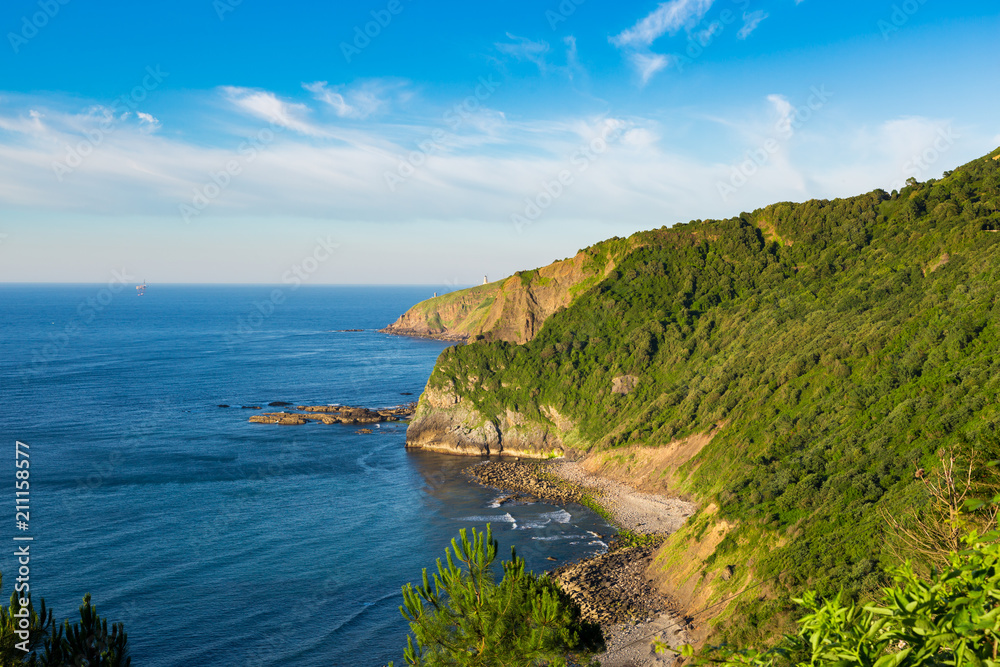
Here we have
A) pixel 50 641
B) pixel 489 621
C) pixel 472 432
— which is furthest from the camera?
pixel 472 432

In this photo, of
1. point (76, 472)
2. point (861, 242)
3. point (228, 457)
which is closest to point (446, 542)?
point (228, 457)

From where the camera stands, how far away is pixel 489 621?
68.4 ft

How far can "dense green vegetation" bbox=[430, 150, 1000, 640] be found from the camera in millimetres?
38719

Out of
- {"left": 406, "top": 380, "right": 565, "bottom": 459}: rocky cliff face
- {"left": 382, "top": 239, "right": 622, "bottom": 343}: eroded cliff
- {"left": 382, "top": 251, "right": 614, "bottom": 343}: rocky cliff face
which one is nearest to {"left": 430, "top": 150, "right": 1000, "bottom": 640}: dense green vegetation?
{"left": 406, "top": 380, "right": 565, "bottom": 459}: rocky cliff face

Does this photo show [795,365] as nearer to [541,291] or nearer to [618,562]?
[618,562]

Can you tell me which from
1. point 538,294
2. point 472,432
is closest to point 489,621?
point 472,432

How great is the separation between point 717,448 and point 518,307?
47.7 meters

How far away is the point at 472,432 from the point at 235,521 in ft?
114

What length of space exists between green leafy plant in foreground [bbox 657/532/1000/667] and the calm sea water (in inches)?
1456

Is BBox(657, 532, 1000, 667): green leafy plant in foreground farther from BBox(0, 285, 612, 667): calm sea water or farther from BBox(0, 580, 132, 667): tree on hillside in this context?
BBox(0, 285, 612, 667): calm sea water

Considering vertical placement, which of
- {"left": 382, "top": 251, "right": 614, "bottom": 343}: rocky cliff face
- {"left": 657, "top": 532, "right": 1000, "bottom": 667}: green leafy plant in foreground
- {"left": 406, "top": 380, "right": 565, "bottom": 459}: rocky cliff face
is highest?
{"left": 382, "top": 251, "right": 614, "bottom": 343}: rocky cliff face

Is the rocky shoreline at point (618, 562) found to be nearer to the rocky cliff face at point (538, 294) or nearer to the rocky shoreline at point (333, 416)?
the rocky cliff face at point (538, 294)

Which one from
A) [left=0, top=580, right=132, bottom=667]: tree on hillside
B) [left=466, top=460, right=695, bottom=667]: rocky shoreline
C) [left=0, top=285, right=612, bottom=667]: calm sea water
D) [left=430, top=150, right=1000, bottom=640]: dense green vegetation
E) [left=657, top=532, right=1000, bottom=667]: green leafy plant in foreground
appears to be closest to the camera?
[left=657, top=532, right=1000, bottom=667]: green leafy plant in foreground

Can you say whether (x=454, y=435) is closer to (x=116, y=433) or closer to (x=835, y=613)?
→ (x=116, y=433)
